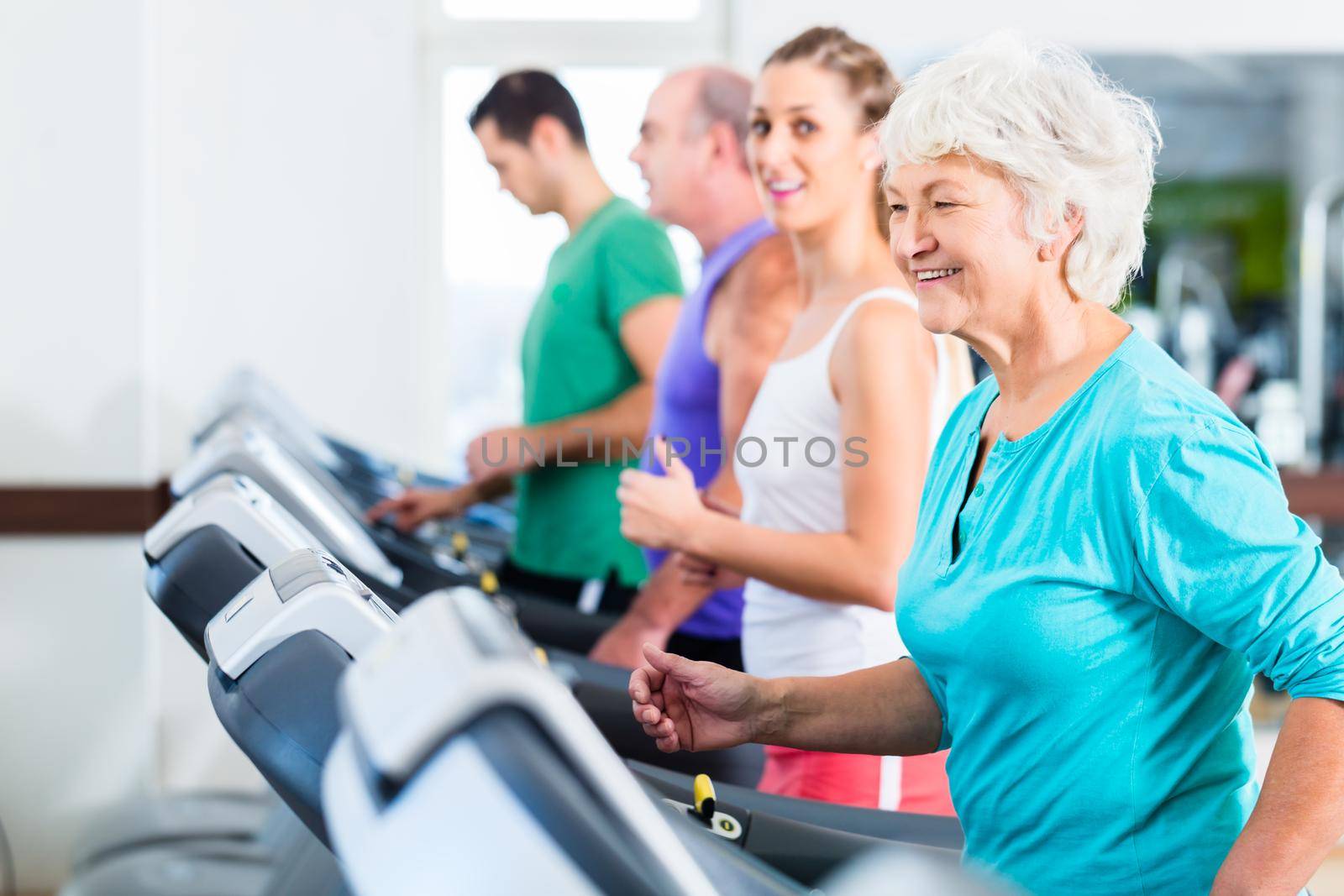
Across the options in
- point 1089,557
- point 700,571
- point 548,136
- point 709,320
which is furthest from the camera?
point 548,136

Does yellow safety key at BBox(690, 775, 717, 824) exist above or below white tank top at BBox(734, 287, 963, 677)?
below

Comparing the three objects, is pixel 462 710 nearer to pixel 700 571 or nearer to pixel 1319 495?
pixel 700 571

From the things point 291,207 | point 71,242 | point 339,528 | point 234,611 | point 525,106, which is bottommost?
point 339,528

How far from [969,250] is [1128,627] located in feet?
0.96

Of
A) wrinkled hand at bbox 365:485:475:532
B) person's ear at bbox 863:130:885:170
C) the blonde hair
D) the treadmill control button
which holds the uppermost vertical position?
the blonde hair

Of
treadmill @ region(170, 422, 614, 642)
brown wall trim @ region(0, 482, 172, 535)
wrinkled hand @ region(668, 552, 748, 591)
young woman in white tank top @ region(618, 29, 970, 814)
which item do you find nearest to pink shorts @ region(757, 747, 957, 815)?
young woman in white tank top @ region(618, 29, 970, 814)

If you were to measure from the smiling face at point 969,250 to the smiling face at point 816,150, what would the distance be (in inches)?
20.9

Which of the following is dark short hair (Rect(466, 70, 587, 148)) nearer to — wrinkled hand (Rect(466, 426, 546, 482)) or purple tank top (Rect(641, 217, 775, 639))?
wrinkled hand (Rect(466, 426, 546, 482))

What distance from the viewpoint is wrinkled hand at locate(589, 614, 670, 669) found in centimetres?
185

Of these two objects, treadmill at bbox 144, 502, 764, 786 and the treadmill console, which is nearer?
the treadmill console

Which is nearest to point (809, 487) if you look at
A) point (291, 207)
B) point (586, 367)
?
point (586, 367)

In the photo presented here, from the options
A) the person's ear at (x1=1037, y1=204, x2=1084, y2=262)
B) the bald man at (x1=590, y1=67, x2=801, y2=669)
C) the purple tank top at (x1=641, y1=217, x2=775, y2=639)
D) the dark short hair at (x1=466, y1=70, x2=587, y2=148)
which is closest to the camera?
the person's ear at (x1=1037, y1=204, x2=1084, y2=262)

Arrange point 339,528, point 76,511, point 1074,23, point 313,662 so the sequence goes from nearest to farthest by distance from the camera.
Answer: point 313,662
point 339,528
point 76,511
point 1074,23

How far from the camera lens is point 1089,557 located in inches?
35.9
